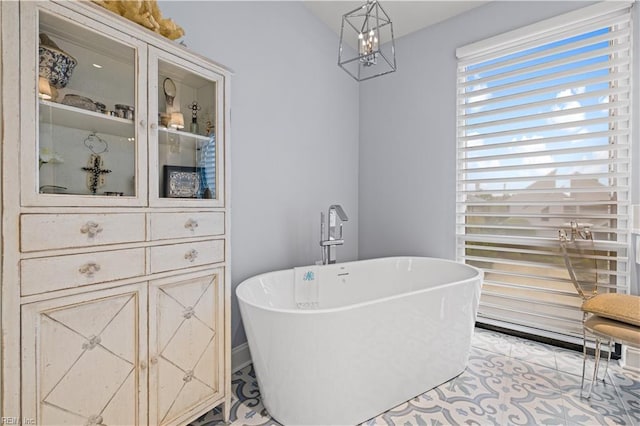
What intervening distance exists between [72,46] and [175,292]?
982mm

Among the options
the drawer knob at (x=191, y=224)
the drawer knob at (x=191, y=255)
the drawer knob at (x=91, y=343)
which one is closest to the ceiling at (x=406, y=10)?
the drawer knob at (x=191, y=224)

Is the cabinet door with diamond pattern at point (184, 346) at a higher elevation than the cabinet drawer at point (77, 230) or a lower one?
lower

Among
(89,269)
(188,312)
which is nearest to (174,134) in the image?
(89,269)

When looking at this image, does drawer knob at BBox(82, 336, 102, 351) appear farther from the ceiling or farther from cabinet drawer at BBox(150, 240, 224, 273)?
the ceiling

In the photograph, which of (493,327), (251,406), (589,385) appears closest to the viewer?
(251,406)

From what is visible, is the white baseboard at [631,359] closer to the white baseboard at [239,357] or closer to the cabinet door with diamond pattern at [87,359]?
the white baseboard at [239,357]

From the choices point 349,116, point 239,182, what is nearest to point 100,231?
point 239,182

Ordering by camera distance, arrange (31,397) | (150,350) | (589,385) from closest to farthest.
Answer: (31,397) → (150,350) → (589,385)

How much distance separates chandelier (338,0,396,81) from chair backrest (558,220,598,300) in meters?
1.77

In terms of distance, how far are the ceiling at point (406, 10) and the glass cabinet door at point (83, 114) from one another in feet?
6.31

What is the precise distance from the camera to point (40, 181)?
961mm

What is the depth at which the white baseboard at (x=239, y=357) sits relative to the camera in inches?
80.7

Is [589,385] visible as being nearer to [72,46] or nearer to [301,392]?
[301,392]

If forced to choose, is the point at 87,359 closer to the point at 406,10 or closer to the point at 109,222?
the point at 109,222
